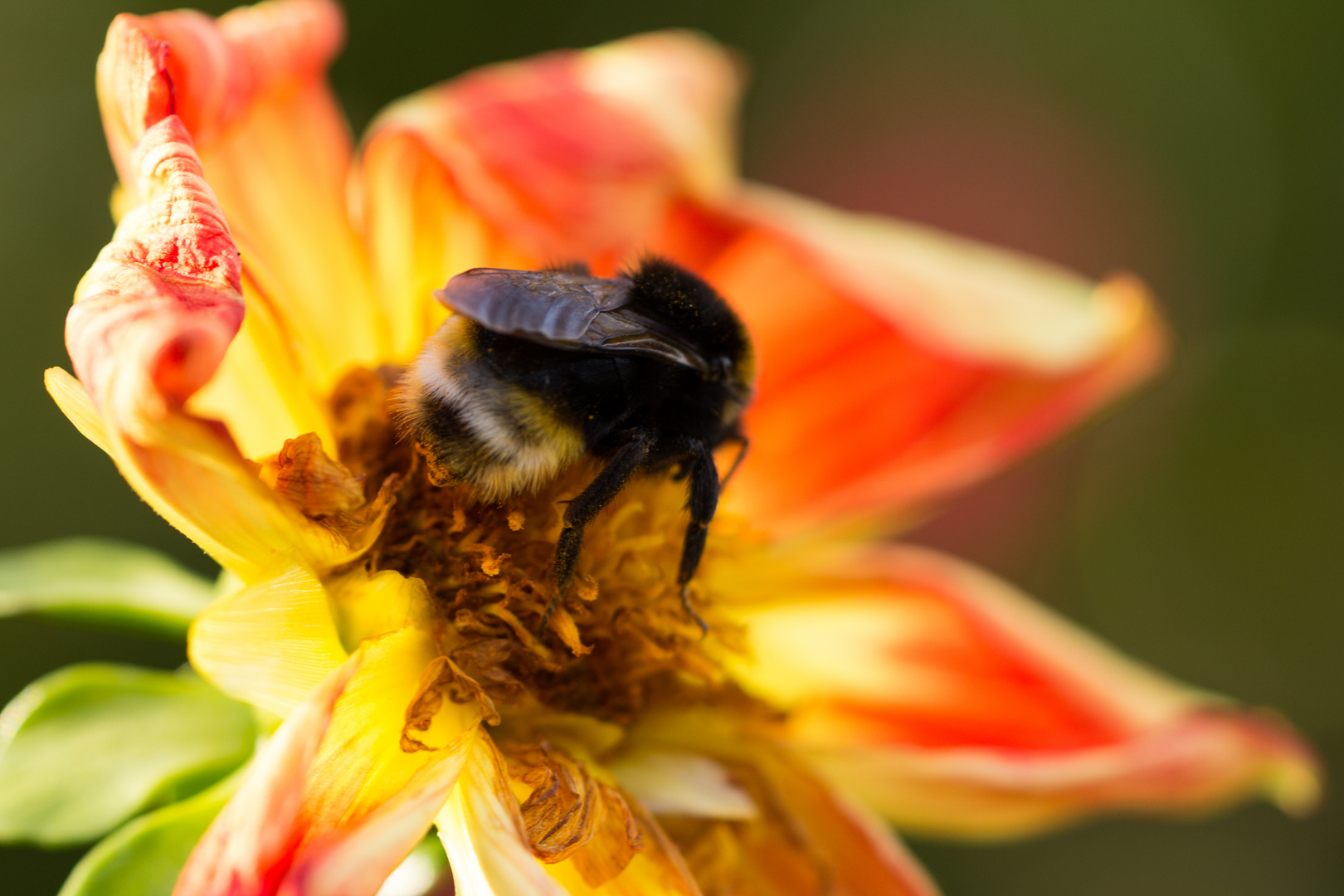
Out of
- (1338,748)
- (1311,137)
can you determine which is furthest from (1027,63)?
(1338,748)

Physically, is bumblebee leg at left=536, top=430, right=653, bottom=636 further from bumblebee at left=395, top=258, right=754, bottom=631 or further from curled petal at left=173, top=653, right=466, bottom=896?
curled petal at left=173, top=653, right=466, bottom=896

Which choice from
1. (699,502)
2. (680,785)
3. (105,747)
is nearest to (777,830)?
(680,785)

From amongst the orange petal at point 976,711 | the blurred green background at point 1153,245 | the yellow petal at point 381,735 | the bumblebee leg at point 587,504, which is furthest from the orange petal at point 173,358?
the blurred green background at point 1153,245

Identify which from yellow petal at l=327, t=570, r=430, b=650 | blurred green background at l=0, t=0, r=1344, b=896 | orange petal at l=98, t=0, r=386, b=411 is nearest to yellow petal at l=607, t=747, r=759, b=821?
yellow petal at l=327, t=570, r=430, b=650

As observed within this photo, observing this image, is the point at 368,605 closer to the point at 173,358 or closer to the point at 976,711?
the point at 173,358

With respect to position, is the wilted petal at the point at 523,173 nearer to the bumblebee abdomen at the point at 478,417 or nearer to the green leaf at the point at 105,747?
Result: the bumblebee abdomen at the point at 478,417

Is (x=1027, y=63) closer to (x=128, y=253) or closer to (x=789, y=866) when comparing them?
(x=789, y=866)
